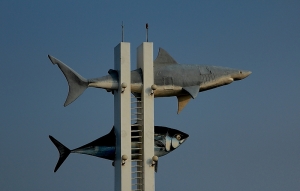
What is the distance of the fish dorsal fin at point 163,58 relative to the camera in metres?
22.8

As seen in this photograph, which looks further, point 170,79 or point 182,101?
point 182,101

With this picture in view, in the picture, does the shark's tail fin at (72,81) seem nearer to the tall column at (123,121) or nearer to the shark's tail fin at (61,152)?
the tall column at (123,121)

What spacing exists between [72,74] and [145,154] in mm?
3508

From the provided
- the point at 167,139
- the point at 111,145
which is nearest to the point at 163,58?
the point at 167,139

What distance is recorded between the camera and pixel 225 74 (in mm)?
22938

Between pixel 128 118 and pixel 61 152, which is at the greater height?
pixel 128 118

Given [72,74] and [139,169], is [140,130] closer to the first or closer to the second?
[139,169]

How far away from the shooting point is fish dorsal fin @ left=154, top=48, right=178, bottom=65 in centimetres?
2284

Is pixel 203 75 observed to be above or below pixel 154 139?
above

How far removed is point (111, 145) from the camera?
72.6 feet

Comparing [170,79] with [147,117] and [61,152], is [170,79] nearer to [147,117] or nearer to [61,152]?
[147,117]

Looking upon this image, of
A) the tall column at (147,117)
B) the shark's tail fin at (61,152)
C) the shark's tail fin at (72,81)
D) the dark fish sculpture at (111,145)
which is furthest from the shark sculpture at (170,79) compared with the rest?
the shark's tail fin at (61,152)

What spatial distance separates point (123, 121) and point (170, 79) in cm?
219

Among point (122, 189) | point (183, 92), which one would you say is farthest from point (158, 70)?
point (122, 189)
